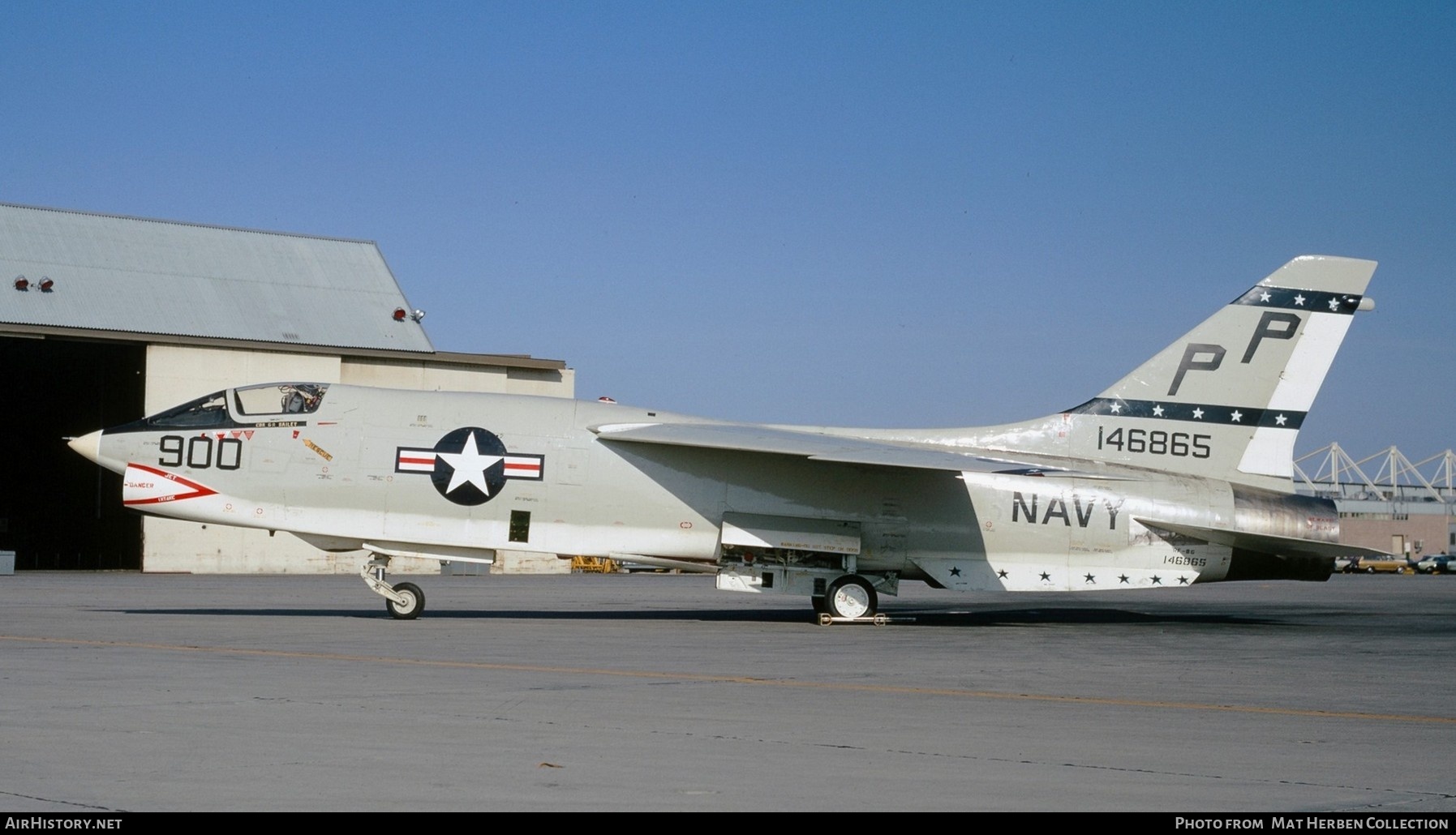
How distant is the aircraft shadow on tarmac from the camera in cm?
2372

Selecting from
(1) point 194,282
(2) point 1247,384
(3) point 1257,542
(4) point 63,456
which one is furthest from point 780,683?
(4) point 63,456

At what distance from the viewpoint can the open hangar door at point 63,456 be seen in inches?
2057

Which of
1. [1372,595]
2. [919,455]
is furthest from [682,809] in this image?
[1372,595]

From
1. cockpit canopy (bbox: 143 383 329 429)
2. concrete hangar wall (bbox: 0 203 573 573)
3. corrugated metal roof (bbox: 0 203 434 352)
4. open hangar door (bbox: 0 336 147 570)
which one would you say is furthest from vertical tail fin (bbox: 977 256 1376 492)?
open hangar door (bbox: 0 336 147 570)

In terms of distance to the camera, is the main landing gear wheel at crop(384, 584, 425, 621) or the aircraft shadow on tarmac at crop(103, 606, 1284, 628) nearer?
the main landing gear wheel at crop(384, 584, 425, 621)

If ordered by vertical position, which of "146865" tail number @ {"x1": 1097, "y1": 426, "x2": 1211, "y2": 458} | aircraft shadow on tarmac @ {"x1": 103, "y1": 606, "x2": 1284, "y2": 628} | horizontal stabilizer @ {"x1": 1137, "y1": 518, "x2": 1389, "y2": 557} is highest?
"146865" tail number @ {"x1": 1097, "y1": 426, "x2": 1211, "y2": 458}

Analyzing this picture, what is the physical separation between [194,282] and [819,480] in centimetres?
3344

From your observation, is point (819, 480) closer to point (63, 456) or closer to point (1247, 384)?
point (1247, 384)

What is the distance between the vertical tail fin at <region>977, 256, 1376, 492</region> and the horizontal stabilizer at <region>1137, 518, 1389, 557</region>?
1192 millimetres

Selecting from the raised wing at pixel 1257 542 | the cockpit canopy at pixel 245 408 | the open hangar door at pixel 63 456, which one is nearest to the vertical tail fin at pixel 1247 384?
the raised wing at pixel 1257 542

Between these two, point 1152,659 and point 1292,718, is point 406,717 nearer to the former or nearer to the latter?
point 1292,718

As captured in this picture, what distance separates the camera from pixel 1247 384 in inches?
945

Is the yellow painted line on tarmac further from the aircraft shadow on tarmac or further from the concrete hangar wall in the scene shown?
the concrete hangar wall
